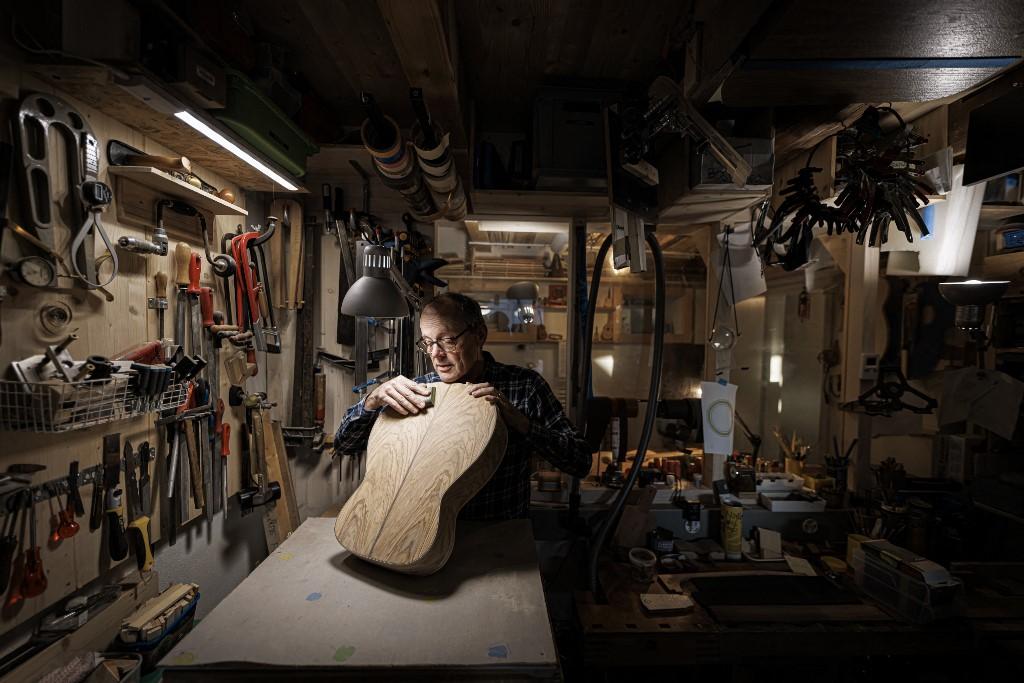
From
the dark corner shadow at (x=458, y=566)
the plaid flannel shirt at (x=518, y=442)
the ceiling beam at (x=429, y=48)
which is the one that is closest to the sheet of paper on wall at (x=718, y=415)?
the plaid flannel shirt at (x=518, y=442)

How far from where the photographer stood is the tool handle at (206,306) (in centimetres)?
162

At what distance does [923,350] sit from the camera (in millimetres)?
2643

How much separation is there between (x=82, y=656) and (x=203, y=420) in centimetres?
74

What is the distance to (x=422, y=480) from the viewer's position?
39.8 inches

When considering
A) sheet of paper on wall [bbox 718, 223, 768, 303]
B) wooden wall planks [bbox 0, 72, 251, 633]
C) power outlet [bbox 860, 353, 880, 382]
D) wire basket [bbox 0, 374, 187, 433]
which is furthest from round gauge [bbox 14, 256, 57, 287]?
power outlet [bbox 860, 353, 880, 382]

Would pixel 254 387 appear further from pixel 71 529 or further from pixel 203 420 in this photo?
pixel 71 529

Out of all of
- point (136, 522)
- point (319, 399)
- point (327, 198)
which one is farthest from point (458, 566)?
point (327, 198)

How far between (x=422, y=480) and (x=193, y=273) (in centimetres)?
129

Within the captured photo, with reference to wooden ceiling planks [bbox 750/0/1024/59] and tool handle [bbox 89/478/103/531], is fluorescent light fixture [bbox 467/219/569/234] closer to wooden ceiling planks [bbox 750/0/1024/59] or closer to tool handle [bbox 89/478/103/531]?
wooden ceiling planks [bbox 750/0/1024/59]

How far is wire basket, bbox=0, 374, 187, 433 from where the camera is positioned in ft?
3.29

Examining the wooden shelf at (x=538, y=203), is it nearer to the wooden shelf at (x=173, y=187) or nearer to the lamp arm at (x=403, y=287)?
the lamp arm at (x=403, y=287)

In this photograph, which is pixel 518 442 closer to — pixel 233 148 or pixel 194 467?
pixel 194 467

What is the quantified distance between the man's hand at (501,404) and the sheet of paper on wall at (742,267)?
1.81 metres

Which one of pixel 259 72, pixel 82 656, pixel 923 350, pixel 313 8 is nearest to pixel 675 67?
pixel 313 8
